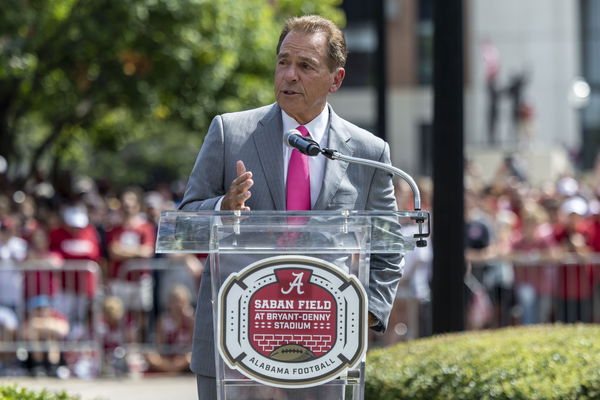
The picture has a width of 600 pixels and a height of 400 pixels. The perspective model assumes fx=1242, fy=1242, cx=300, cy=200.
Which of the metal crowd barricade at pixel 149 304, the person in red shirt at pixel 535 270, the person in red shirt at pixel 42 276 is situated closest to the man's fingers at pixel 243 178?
the metal crowd barricade at pixel 149 304

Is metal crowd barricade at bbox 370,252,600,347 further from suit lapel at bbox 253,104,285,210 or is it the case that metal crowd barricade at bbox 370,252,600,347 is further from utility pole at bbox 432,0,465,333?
suit lapel at bbox 253,104,285,210

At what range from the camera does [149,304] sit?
12438 millimetres

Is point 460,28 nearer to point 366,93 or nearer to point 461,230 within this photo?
point 461,230

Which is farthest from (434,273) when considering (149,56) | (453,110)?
(149,56)

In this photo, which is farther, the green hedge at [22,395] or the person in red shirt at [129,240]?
the person in red shirt at [129,240]

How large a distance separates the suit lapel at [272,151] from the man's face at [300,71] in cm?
10

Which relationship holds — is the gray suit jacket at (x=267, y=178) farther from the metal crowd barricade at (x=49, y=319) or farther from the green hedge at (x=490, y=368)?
the metal crowd barricade at (x=49, y=319)

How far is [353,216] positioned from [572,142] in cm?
4449

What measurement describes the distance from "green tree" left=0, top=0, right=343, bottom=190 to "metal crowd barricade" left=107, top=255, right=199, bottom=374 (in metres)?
4.88

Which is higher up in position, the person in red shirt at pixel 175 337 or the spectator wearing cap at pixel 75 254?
the spectator wearing cap at pixel 75 254

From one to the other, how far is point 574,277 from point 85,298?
15.9 ft

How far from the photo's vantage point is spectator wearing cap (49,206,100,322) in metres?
12.2

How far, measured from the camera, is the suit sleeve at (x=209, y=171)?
430 centimetres

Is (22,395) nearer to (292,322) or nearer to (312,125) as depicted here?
(312,125)
